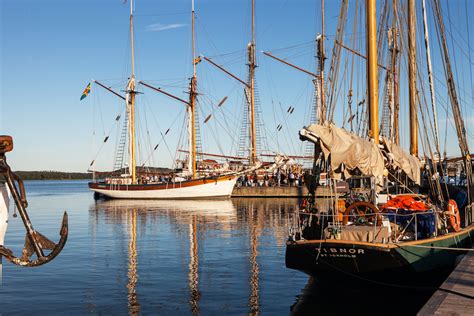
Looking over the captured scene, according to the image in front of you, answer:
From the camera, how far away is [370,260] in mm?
14711

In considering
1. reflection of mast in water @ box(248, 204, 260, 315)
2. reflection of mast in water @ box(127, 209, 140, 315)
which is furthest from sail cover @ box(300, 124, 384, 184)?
reflection of mast in water @ box(127, 209, 140, 315)

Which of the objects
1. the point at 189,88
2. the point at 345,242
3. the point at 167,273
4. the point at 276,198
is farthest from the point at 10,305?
the point at 189,88

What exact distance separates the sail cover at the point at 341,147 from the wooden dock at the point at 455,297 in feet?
15.0

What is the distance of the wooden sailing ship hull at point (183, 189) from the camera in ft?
218

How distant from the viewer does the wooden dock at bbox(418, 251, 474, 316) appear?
9.56 metres

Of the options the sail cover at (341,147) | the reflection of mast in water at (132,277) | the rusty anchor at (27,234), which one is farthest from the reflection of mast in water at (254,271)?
the rusty anchor at (27,234)

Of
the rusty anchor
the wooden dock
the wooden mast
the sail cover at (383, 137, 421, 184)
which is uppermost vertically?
the wooden mast

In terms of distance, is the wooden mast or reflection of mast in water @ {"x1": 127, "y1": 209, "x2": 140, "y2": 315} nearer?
reflection of mast in water @ {"x1": 127, "y1": 209, "x2": 140, "y2": 315}

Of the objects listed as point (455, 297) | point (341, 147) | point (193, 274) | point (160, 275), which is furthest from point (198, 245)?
point (455, 297)

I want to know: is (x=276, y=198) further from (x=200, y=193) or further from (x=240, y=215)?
(x=240, y=215)

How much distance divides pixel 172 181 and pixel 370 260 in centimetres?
5629

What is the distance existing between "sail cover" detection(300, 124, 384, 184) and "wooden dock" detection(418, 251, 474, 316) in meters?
4.59

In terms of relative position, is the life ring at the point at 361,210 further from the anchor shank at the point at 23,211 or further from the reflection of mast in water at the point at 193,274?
the anchor shank at the point at 23,211

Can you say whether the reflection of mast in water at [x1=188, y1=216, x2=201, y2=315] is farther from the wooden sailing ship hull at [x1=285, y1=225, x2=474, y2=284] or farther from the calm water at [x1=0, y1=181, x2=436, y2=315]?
the wooden sailing ship hull at [x1=285, y1=225, x2=474, y2=284]
